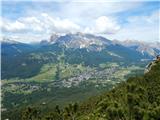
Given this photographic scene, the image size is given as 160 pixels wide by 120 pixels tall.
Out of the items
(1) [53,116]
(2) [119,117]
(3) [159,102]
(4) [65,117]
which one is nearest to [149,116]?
(2) [119,117]

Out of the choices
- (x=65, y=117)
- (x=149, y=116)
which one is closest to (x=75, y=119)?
Answer: (x=65, y=117)

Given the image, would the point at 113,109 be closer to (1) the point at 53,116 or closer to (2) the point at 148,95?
(2) the point at 148,95

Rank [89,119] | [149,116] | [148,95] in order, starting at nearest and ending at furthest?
[149,116]
[89,119]
[148,95]

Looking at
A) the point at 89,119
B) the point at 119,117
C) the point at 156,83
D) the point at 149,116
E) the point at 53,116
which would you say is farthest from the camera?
the point at 156,83

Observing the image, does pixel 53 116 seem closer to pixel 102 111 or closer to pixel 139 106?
pixel 102 111

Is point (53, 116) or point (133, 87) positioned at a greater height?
point (133, 87)

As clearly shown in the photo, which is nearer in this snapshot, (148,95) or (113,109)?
(113,109)

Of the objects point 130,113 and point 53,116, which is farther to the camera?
point 53,116

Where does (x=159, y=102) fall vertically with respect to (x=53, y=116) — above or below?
above

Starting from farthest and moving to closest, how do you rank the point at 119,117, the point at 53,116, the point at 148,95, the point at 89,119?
the point at 53,116 < the point at 148,95 < the point at 89,119 < the point at 119,117
